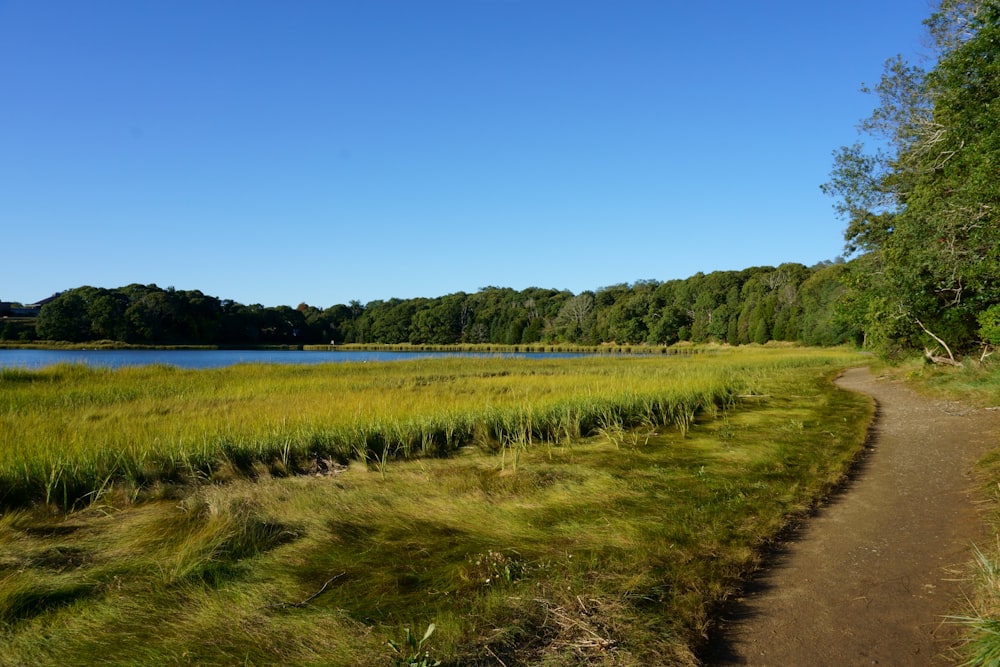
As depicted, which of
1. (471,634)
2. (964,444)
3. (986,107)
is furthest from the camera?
(986,107)

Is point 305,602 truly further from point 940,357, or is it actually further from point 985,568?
point 940,357

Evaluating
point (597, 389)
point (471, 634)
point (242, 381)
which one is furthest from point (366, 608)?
point (242, 381)

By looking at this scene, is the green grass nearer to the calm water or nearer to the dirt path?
the dirt path

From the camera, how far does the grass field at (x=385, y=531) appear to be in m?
3.29

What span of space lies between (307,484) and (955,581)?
618 cm

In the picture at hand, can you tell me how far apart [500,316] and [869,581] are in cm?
13450

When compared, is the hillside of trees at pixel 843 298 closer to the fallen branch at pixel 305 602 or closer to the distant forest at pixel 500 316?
the distant forest at pixel 500 316

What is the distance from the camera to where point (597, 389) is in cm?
1641

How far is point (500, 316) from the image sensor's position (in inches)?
5453

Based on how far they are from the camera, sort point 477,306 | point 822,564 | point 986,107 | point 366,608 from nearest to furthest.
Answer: point 366,608
point 822,564
point 986,107
point 477,306

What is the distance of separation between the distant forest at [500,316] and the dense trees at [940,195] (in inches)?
1463

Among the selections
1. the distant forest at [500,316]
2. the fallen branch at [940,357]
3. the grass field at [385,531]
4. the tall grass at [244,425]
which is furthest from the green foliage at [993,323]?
the distant forest at [500,316]

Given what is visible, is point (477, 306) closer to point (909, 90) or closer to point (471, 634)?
point (909, 90)

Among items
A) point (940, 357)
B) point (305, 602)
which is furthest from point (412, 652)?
point (940, 357)
